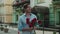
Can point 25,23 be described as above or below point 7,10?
above

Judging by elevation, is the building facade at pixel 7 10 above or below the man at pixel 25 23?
below

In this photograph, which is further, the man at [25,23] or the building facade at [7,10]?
the building facade at [7,10]

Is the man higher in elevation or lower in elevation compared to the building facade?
higher

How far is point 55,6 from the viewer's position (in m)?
38.4

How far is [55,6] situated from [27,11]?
3319 centimetres

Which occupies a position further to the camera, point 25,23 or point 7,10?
point 7,10

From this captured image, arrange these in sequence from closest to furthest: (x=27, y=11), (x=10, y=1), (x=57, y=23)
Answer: (x=27, y=11) < (x=57, y=23) < (x=10, y=1)

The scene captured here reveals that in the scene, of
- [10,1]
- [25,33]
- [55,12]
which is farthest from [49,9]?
[25,33]

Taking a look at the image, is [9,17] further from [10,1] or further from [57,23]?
[57,23]

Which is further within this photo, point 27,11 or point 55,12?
point 55,12

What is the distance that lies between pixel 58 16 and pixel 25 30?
3425 cm

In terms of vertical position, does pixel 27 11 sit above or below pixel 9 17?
above

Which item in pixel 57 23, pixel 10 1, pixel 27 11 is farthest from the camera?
pixel 10 1

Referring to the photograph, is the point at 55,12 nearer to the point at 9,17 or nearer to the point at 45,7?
the point at 45,7
